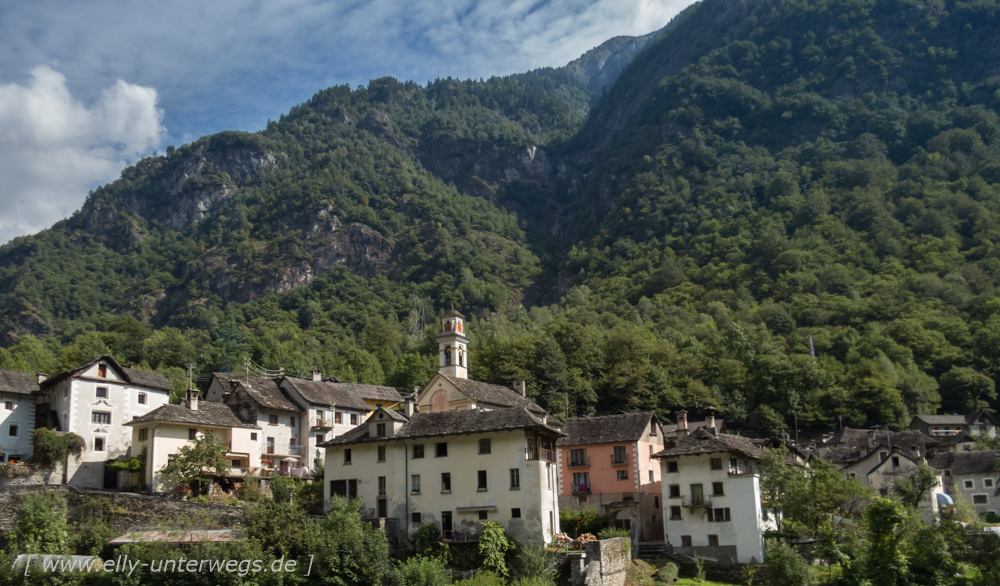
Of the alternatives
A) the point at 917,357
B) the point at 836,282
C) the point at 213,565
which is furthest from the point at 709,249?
the point at 213,565

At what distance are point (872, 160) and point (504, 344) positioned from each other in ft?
421

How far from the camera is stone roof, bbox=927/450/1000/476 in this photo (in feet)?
266

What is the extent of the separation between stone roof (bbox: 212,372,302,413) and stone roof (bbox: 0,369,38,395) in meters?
14.2

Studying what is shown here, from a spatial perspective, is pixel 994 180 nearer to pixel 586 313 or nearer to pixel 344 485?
pixel 586 313

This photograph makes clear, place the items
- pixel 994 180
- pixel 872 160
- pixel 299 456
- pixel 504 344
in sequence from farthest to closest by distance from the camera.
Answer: pixel 872 160 → pixel 994 180 → pixel 504 344 → pixel 299 456

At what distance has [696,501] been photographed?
54.4 m

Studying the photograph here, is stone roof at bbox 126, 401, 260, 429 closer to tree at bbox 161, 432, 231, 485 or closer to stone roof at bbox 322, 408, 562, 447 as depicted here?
tree at bbox 161, 432, 231, 485

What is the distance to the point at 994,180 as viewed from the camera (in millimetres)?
176500

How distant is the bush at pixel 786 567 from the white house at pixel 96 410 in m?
44.9

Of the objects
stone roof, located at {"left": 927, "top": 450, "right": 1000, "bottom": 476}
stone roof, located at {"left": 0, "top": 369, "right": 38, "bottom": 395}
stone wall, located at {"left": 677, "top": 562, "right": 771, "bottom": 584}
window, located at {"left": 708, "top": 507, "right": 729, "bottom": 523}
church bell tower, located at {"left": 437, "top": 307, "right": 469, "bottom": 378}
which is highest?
church bell tower, located at {"left": 437, "top": 307, "right": 469, "bottom": 378}

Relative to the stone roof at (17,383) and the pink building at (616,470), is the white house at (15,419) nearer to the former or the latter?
the stone roof at (17,383)

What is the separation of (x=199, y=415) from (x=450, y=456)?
888 inches

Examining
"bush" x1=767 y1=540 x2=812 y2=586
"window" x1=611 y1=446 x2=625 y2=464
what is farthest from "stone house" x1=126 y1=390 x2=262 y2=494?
"bush" x1=767 y1=540 x2=812 y2=586

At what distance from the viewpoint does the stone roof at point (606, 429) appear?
61156 mm
